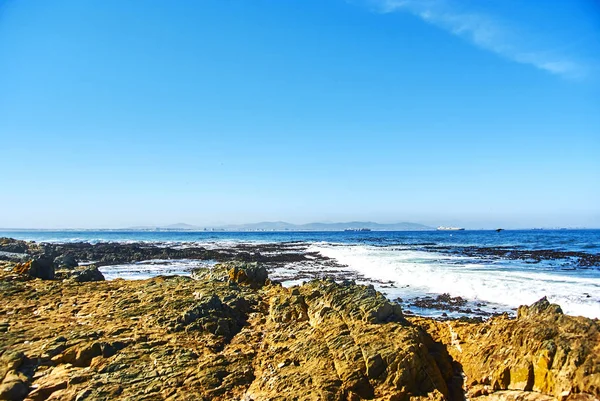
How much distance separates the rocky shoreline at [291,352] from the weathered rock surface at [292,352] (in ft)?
0.09

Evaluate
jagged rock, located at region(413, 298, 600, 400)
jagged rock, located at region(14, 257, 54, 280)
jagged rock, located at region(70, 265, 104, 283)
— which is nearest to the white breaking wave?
jagged rock, located at region(413, 298, 600, 400)

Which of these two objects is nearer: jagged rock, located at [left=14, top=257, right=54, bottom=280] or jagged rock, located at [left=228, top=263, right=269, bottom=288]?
jagged rock, located at [left=228, top=263, right=269, bottom=288]

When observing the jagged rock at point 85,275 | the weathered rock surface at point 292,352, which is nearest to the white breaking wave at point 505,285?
the weathered rock surface at point 292,352

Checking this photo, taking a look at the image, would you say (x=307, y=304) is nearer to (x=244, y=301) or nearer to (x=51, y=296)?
(x=244, y=301)

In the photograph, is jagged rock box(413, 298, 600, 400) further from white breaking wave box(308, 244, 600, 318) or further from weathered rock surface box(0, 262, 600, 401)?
white breaking wave box(308, 244, 600, 318)

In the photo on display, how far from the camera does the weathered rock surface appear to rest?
22.6 feet

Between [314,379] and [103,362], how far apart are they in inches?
192

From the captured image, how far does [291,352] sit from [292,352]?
1.1 inches

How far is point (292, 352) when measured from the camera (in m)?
8.51

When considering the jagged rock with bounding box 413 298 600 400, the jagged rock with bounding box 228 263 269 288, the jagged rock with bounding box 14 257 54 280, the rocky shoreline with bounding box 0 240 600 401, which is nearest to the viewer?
the jagged rock with bounding box 413 298 600 400

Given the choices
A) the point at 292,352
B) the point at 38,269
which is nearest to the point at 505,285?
the point at 292,352

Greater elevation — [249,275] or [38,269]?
[38,269]

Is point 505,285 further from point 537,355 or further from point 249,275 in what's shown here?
point 537,355

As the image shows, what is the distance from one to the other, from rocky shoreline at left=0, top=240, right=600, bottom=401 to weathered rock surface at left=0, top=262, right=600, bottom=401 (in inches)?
1.0
